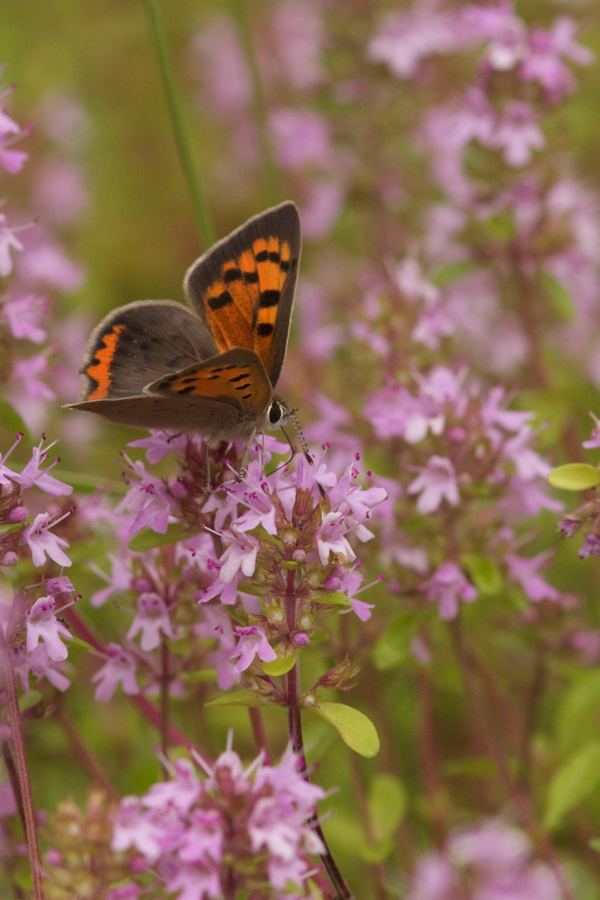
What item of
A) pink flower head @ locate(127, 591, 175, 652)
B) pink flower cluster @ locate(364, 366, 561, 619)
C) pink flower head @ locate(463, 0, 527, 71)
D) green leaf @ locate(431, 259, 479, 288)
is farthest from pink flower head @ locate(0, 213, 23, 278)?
pink flower head @ locate(463, 0, 527, 71)

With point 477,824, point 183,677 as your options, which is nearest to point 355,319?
point 183,677

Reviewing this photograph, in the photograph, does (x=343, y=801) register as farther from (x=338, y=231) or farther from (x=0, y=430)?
(x=338, y=231)

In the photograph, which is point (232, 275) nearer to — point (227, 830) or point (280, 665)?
point (280, 665)

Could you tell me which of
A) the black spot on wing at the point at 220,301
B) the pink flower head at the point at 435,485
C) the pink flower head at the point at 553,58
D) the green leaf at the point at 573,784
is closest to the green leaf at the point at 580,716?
the green leaf at the point at 573,784

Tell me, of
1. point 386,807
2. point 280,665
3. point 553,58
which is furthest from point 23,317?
point 553,58

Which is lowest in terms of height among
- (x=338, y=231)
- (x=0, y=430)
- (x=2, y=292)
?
(x=2, y=292)

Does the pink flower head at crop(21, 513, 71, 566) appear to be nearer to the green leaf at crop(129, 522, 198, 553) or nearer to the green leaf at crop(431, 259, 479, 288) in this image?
the green leaf at crop(129, 522, 198, 553)
